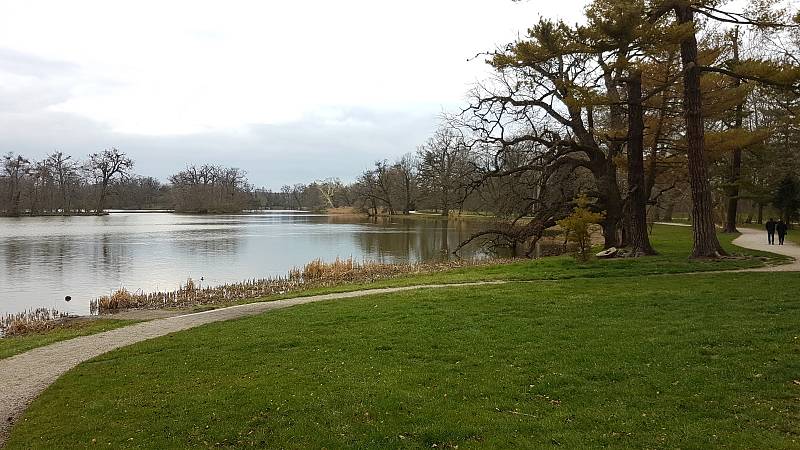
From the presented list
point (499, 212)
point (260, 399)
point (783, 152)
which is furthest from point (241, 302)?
point (783, 152)

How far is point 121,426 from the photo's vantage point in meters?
5.11

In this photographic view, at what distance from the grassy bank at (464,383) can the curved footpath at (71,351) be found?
343 millimetres

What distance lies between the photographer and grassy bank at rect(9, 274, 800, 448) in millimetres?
4477

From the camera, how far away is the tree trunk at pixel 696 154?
14.1 metres

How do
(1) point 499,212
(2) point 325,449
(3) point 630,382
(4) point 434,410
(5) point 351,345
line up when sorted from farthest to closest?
(1) point 499,212 → (5) point 351,345 → (3) point 630,382 → (4) point 434,410 → (2) point 325,449

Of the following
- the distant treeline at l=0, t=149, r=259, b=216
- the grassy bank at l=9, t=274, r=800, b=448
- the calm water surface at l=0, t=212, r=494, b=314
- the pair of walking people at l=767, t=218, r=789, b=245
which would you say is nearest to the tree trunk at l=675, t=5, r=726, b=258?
the grassy bank at l=9, t=274, r=800, b=448

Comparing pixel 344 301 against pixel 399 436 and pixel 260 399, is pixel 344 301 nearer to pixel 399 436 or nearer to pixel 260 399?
pixel 260 399

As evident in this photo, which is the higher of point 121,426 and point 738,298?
point 738,298

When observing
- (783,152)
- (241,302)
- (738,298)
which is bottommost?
(241,302)

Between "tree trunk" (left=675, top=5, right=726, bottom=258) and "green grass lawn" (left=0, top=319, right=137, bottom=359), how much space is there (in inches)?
557

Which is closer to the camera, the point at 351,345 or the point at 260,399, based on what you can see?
the point at 260,399

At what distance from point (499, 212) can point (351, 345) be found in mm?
17532

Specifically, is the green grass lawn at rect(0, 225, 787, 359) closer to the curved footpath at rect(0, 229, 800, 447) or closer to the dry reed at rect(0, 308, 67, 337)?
the curved footpath at rect(0, 229, 800, 447)

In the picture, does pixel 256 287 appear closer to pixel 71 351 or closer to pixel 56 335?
pixel 56 335
